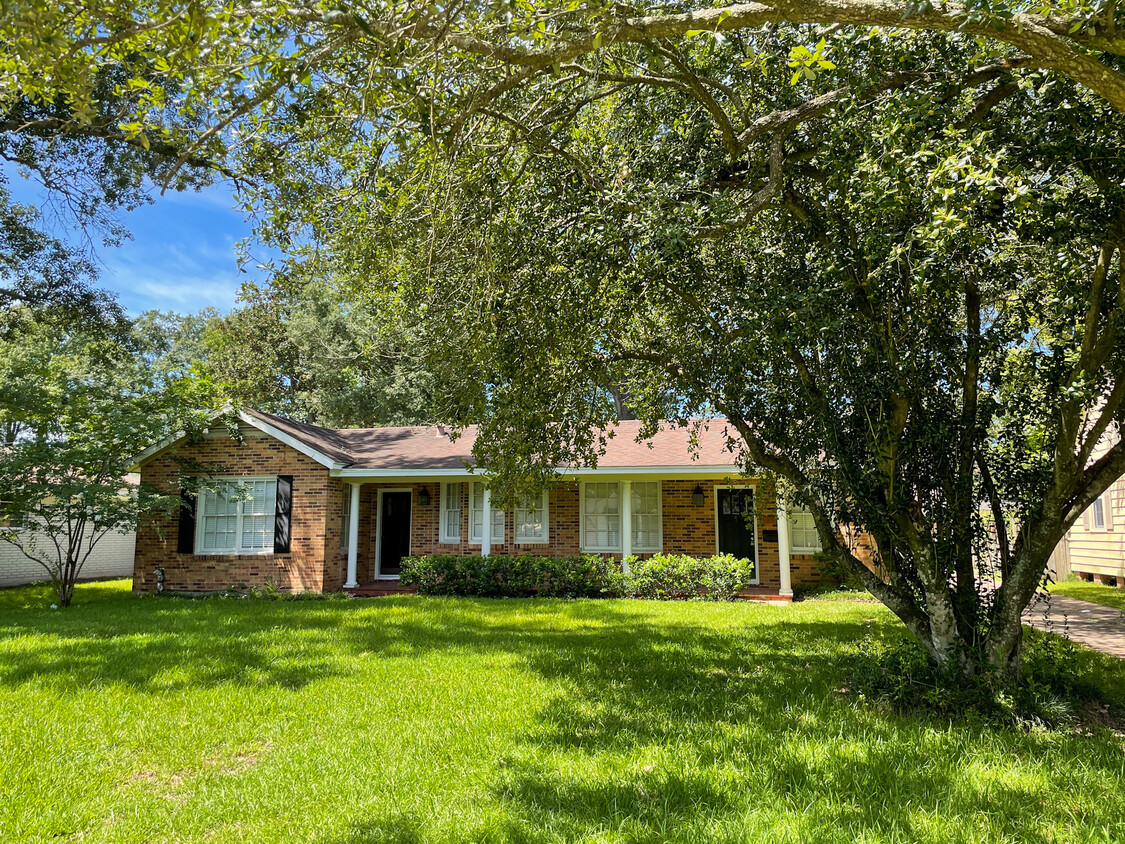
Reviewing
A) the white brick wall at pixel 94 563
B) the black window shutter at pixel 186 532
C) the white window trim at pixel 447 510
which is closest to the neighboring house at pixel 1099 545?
the white window trim at pixel 447 510

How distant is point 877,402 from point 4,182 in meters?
17.0

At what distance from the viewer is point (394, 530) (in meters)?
16.6

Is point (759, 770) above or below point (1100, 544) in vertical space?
below

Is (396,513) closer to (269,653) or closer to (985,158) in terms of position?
(269,653)

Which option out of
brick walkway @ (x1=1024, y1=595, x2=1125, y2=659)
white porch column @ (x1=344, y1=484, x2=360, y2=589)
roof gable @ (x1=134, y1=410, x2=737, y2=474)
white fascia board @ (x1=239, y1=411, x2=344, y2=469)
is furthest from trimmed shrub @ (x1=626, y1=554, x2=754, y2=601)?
white fascia board @ (x1=239, y1=411, x2=344, y2=469)

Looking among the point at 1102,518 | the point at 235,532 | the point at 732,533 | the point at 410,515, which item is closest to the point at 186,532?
the point at 235,532

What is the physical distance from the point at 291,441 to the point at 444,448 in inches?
139

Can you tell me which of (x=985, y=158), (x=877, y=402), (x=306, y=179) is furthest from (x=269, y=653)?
(x=985, y=158)

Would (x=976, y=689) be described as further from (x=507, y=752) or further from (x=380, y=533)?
(x=380, y=533)

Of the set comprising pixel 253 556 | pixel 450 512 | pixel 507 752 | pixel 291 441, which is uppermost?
pixel 291 441

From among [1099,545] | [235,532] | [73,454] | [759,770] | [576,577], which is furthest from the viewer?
[1099,545]

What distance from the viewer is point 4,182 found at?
1388cm

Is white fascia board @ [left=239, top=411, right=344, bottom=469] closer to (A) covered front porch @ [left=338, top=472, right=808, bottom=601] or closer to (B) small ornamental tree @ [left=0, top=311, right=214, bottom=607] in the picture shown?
(A) covered front porch @ [left=338, top=472, right=808, bottom=601]

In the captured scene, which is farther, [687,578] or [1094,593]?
[1094,593]
